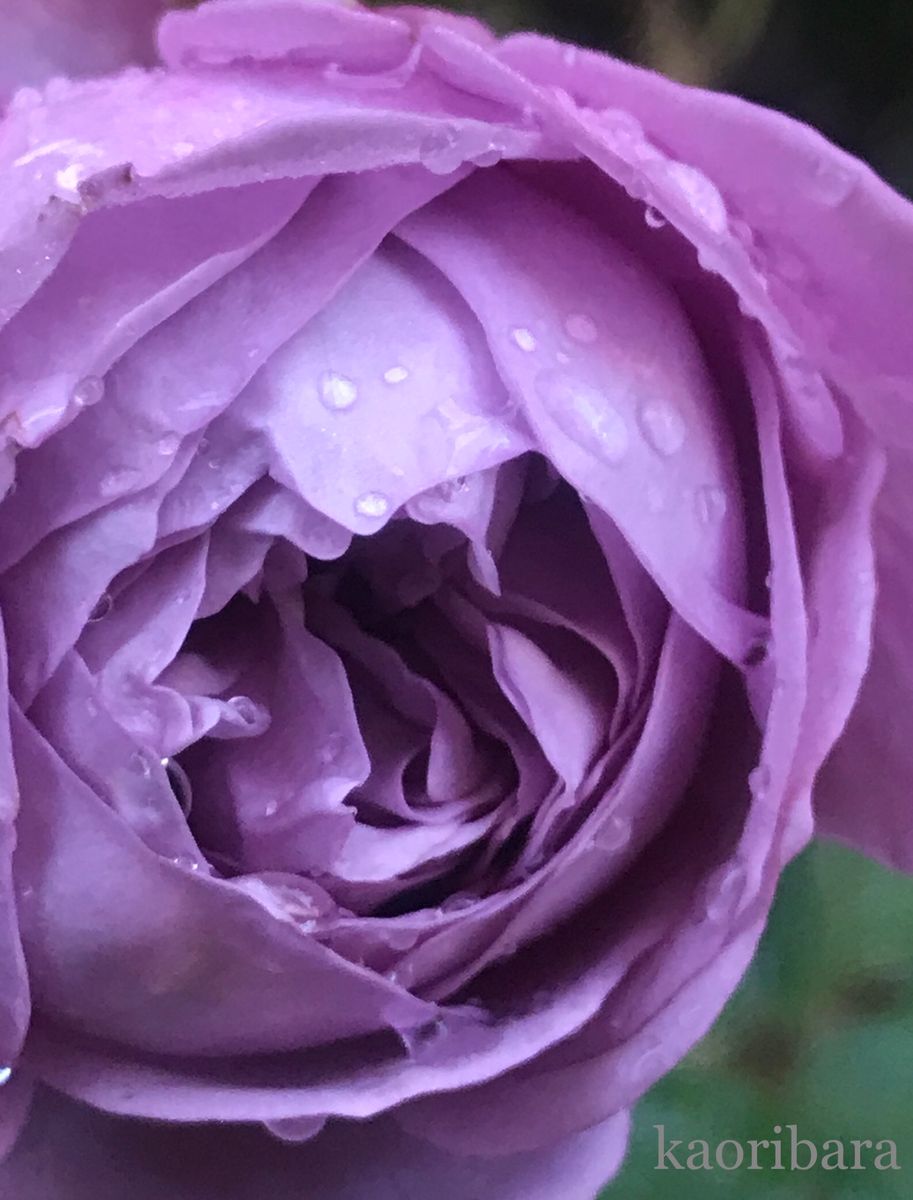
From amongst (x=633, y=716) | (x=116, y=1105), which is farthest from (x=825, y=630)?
(x=116, y=1105)

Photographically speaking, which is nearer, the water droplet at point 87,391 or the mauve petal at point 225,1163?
the water droplet at point 87,391

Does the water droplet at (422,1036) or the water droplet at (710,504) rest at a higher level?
the water droplet at (710,504)

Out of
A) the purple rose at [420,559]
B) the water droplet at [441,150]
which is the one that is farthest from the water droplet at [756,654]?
the water droplet at [441,150]

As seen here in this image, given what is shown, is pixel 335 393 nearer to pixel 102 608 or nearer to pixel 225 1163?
pixel 102 608

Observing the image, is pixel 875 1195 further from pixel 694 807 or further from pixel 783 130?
pixel 783 130

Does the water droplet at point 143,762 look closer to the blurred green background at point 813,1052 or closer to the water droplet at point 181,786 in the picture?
the water droplet at point 181,786
